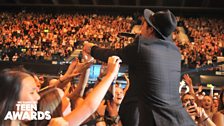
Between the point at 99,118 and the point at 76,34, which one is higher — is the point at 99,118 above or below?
above

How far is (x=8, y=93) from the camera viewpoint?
4.17ft

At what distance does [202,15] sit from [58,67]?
11085mm

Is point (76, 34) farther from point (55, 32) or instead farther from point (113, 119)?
point (113, 119)

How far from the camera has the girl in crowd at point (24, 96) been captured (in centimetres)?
127

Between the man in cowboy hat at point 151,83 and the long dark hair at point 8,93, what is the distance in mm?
750

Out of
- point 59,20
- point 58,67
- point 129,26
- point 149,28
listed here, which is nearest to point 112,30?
point 129,26

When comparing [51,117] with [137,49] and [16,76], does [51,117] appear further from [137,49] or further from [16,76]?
[137,49]

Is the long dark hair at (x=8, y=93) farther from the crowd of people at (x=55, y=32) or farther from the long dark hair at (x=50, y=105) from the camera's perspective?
the crowd of people at (x=55, y=32)

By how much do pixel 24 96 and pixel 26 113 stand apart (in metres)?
0.08

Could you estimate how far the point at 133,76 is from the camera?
196 cm

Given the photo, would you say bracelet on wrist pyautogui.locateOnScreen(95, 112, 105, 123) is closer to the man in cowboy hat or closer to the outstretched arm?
the man in cowboy hat

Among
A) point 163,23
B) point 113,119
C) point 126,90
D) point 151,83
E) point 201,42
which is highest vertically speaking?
point 163,23

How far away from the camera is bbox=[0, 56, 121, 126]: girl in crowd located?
1.27 meters

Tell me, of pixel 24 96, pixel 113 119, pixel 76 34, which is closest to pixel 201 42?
pixel 76 34
